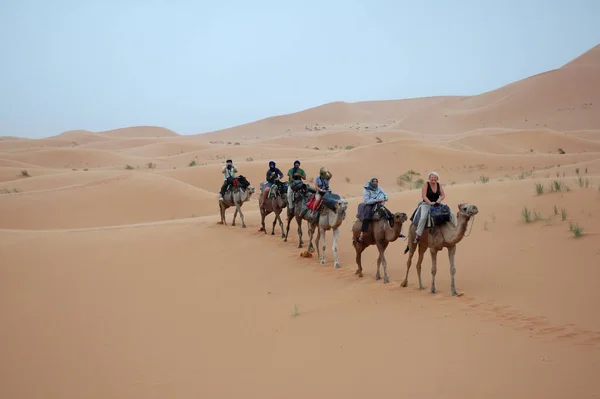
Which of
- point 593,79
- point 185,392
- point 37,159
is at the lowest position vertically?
point 185,392

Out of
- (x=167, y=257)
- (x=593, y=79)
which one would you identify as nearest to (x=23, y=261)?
(x=167, y=257)

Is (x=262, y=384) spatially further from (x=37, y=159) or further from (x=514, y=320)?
(x=37, y=159)

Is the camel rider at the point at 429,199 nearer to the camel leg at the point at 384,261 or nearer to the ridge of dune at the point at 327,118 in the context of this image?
the camel leg at the point at 384,261

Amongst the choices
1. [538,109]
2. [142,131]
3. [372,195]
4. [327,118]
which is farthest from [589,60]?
[142,131]

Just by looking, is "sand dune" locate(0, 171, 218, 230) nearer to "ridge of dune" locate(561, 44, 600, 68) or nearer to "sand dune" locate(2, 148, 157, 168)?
"sand dune" locate(2, 148, 157, 168)

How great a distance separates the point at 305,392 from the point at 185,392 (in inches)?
64.7

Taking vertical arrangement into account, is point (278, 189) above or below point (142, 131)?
below

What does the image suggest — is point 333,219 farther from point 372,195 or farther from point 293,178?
point 293,178

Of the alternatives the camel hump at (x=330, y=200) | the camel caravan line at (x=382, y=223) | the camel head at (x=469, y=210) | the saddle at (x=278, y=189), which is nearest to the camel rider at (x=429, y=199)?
the camel caravan line at (x=382, y=223)

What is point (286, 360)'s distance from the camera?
23.7 ft

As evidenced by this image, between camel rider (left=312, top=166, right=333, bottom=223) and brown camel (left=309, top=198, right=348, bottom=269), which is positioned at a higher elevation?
camel rider (left=312, top=166, right=333, bottom=223)

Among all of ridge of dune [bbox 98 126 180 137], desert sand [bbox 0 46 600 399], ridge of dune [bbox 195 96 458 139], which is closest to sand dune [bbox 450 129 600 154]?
desert sand [bbox 0 46 600 399]

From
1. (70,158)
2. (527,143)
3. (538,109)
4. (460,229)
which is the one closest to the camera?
(460,229)

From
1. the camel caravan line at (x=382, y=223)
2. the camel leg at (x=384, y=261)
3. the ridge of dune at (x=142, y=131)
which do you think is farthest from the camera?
the ridge of dune at (x=142, y=131)
